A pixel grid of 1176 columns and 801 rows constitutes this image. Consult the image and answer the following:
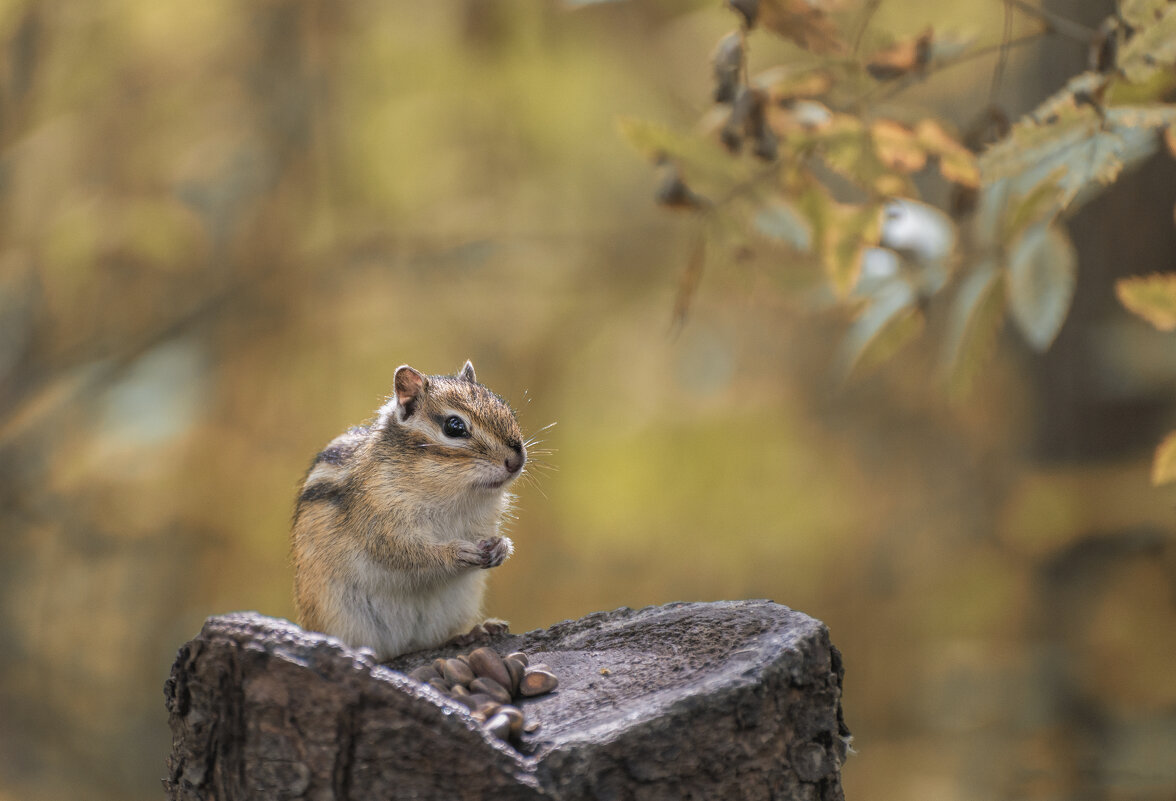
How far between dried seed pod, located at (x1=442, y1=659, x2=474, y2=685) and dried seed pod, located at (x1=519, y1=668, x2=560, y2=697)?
91mm

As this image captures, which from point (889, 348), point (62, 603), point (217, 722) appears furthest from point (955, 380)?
point (62, 603)

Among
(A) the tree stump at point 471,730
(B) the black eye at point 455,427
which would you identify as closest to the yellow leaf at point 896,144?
(A) the tree stump at point 471,730

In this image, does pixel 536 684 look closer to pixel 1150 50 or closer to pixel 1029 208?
pixel 1029 208

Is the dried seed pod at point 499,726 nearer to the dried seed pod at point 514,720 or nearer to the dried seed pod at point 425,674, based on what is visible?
the dried seed pod at point 514,720

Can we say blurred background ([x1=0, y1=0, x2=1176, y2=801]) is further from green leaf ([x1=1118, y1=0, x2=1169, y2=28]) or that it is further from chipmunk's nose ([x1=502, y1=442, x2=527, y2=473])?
green leaf ([x1=1118, y1=0, x2=1169, y2=28])

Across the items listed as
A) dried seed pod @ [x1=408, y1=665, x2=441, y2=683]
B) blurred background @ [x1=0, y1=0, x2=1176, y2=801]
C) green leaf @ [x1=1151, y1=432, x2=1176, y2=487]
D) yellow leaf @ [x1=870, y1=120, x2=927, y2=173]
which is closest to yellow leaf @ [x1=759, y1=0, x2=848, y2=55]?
yellow leaf @ [x1=870, y1=120, x2=927, y2=173]

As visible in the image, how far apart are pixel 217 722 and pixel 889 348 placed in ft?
3.47

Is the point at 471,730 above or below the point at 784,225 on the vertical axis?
below

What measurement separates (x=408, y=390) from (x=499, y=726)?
37.9 inches

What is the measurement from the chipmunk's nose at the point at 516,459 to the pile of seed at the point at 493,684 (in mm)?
456

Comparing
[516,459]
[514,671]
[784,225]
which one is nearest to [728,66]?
[784,225]

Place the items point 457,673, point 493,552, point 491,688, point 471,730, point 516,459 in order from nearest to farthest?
point 471,730
point 491,688
point 457,673
point 493,552
point 516,459

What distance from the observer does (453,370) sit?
13.5 ft

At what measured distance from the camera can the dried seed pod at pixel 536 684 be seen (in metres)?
1.35
